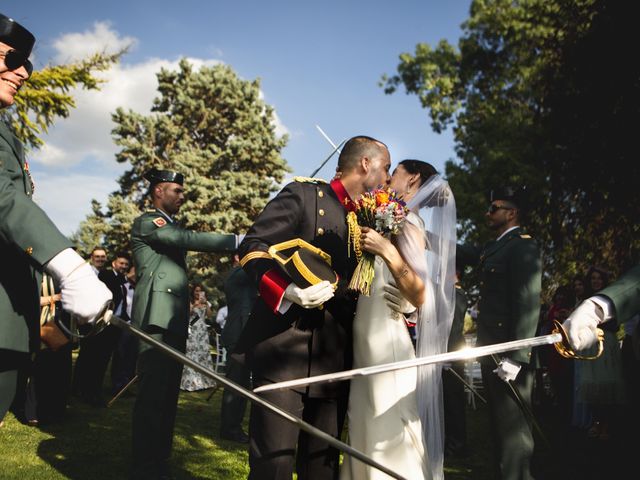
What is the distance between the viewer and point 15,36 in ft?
7.84

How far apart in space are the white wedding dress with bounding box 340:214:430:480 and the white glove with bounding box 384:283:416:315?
3 centimetres

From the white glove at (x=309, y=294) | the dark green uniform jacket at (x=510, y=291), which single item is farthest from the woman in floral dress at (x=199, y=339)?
the white glove at (x=309, y=294)

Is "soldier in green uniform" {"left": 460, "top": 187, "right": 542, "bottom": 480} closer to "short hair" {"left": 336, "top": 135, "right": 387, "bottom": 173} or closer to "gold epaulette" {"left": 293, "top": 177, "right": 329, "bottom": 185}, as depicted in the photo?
"short hair" {"left": 336, "top": 135, "right": 387, "bottom": 173}

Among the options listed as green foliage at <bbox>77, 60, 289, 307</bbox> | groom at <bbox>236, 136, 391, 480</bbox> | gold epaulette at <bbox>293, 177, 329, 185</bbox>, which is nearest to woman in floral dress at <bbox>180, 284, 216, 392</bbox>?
groom at <bbox>236, 136, 391, 480</bbox>

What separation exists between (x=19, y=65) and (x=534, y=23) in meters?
19.0

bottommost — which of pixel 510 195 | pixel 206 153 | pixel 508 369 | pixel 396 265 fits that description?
pixel 508 369

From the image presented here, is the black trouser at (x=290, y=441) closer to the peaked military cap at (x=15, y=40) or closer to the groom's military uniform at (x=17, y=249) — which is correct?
the groom's military uniform at (x=17, y=249)

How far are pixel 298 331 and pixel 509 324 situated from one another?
256cm

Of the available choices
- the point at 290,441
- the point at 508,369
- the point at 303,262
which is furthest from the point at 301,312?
the point at 508,369

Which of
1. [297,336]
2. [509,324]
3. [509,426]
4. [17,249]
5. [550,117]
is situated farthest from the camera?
[550,117]

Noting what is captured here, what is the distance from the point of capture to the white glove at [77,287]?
204 centimetres

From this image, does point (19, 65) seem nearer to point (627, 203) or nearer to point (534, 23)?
point (627, 203)

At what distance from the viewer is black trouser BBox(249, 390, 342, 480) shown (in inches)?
106

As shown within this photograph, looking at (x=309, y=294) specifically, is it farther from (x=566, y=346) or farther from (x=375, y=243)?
(x=566, y=346)
